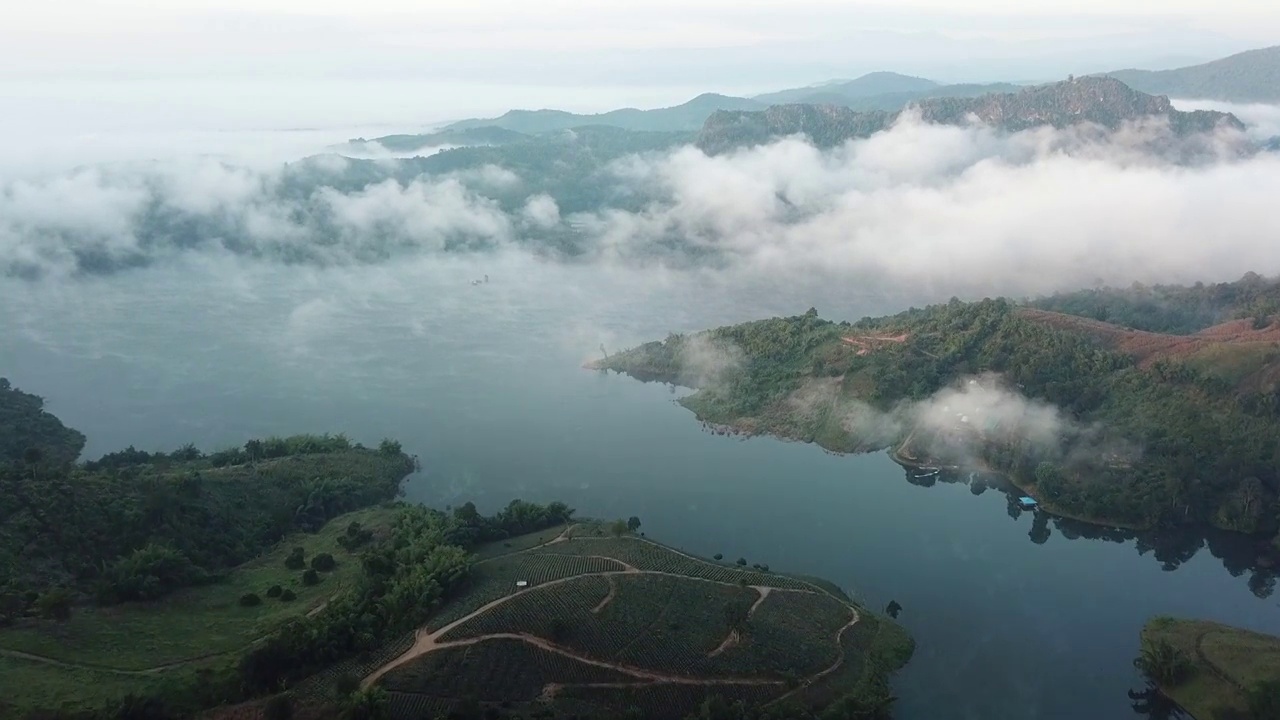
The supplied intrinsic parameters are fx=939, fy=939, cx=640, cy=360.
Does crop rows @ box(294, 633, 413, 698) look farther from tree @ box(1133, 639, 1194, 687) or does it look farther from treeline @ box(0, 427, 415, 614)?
tree @ box(1133, 639, 1194, 687)

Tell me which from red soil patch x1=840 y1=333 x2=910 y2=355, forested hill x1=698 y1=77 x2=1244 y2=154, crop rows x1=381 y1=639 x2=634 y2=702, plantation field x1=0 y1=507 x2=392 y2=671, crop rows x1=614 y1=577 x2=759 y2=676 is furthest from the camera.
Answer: forested hill x1=698 y1=77 x2=1244 y2=154

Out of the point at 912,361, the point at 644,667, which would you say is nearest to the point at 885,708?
the point at 644,667

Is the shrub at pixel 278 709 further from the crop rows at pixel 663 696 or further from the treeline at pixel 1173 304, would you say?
the treeline at pixel 1173 304

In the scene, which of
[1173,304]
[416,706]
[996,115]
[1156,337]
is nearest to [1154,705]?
[416,706]

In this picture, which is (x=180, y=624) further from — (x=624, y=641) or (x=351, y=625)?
(x=624, y=641)

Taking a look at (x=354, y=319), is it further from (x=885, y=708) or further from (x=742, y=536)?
(x=885, y=708)

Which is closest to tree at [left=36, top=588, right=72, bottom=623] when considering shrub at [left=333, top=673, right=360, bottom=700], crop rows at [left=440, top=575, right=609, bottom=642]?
shrub at [left=333, top=673, right=360, bottom=700]
